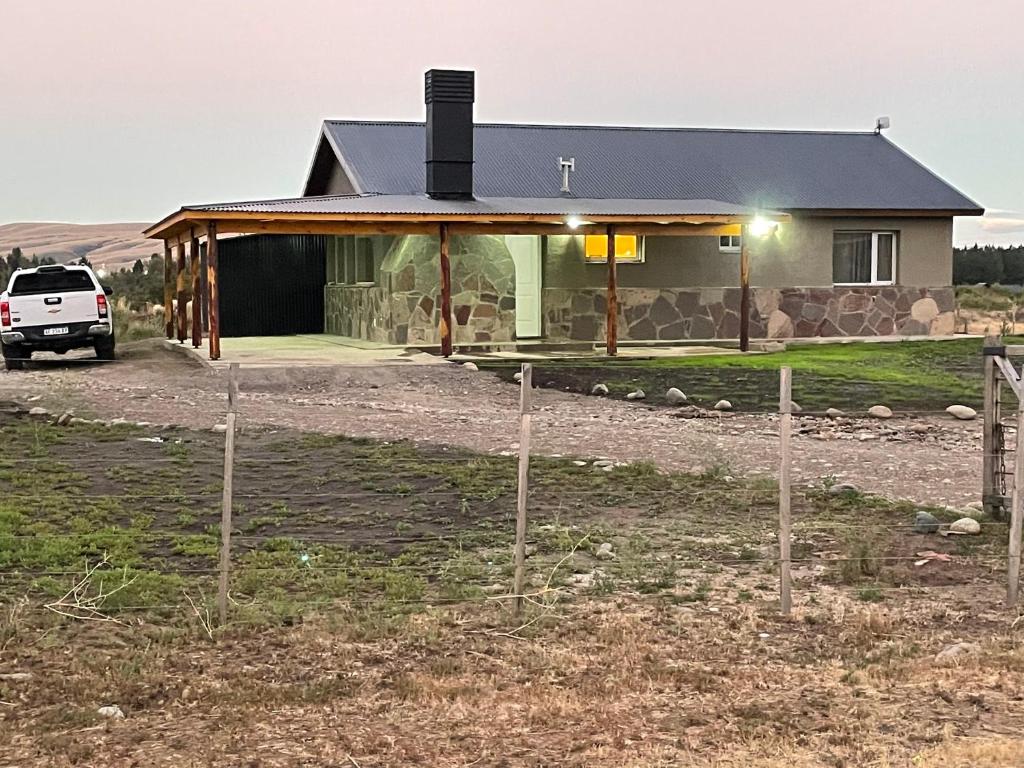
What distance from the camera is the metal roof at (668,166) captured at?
28.5 meters

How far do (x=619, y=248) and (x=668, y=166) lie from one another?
11.4 feet

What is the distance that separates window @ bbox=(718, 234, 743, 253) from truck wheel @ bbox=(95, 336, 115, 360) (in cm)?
1206

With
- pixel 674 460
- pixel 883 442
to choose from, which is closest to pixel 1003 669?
pixel 674 460

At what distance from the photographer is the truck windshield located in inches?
930

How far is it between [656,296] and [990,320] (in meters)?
13.6

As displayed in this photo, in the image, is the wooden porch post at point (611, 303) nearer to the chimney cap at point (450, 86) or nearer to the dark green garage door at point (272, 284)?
the chimney cap at point (450, 86)

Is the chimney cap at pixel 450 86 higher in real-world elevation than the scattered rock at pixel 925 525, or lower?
higher

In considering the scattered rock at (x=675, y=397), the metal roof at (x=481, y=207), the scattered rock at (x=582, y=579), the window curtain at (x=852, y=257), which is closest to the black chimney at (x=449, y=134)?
the metal roof at (x=481, y=207)

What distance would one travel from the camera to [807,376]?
21.0 metres

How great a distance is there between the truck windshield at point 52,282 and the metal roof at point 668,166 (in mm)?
5847

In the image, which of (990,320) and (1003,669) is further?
(990,320)

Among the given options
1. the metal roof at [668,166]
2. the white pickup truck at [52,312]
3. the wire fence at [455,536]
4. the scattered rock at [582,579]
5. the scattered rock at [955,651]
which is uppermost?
the metal roof at [668,166]

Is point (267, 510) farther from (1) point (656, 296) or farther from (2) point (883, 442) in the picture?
(1) point (656, 296)

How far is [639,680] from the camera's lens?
6316 millimetres
